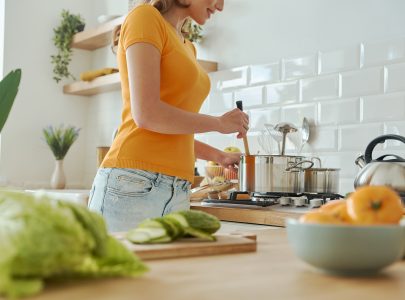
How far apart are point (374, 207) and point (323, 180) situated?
150cm

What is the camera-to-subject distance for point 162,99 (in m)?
1.78

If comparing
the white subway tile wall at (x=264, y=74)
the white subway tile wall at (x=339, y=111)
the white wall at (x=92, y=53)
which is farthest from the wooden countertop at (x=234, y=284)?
the white subway tile wall at (x=264, y=74)

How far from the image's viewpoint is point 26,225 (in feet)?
2.15

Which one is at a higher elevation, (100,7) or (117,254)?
(100,7)

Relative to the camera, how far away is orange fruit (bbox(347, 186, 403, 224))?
79 cm

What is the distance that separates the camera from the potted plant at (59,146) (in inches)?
161

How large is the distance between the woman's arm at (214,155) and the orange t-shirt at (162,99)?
340mm

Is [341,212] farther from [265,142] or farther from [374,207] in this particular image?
[265,142]

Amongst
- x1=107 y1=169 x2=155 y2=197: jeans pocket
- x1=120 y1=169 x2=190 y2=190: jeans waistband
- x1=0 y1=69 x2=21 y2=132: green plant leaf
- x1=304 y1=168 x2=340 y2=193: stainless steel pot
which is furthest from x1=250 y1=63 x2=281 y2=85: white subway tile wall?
x1=0 y1=69 x2=21 y2=132: green plant leaf

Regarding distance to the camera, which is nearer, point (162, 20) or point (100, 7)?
point (162, 20)

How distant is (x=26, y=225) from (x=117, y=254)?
0.13 meters

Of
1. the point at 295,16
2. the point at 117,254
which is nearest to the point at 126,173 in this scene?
the point at 117,254

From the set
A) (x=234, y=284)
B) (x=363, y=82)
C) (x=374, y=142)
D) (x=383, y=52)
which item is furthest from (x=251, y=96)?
(x=234, y=284)

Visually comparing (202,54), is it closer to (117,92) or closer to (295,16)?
(295,16)
